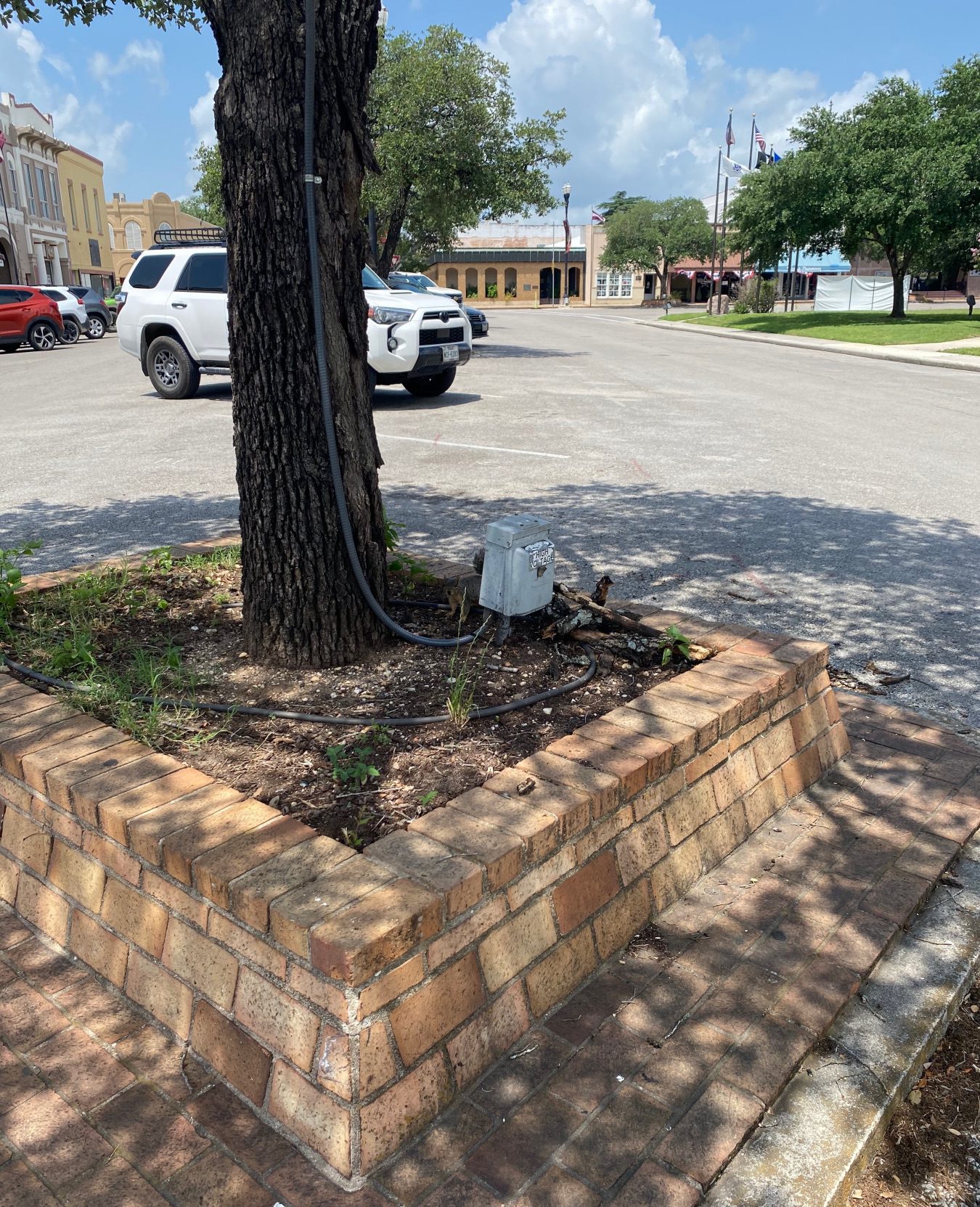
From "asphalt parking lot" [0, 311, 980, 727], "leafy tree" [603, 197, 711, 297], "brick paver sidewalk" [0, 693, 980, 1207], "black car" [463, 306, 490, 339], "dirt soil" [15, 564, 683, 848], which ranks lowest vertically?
"brick paver sidewalk" [0, 693, 980, 1207]

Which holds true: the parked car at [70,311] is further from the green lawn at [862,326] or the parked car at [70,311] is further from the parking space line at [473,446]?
the green lawn at [862,326]

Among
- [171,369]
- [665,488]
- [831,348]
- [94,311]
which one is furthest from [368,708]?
[94,311]

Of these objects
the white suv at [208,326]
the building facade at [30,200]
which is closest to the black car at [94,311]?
the building facade at [30,200]

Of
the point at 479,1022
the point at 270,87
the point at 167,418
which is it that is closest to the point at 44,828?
the point at 479,1022

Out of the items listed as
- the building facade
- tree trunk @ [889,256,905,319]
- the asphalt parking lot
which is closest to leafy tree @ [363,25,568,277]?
the asphalt parking lot

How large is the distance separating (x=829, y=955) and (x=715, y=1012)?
0.41 meters

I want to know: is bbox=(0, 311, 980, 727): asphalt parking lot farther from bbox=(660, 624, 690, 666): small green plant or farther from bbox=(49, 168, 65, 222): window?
bbox=(49, 168, 65, 222): window

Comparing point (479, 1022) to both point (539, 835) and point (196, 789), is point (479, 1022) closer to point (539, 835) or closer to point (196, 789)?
point (539, 835)

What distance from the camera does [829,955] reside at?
2.52m

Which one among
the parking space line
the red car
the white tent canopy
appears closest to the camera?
the parking space line

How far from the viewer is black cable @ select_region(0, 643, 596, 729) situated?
300cm

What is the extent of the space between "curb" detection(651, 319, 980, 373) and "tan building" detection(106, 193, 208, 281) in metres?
48.0

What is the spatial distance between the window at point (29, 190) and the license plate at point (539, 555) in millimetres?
55434

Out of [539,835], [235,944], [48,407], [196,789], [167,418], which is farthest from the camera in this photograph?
[48,407]
